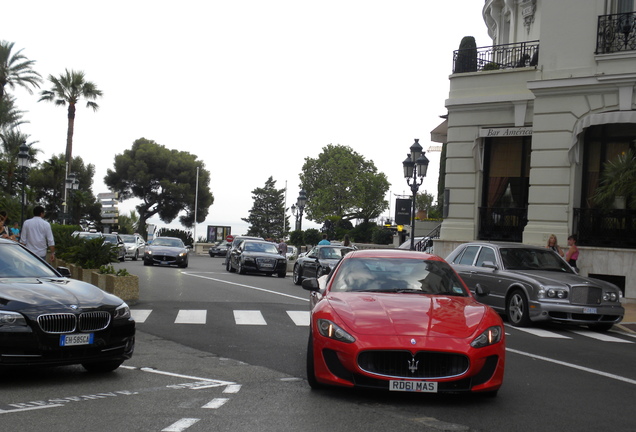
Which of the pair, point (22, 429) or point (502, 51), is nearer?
point (22, 429)

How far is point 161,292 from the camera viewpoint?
20625 mm

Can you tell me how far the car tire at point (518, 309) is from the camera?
15.1 m

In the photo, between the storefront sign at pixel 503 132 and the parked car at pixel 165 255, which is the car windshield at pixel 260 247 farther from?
the storefront sign at pixel 503 132

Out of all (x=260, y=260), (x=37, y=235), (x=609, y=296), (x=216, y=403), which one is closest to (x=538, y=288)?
(x=609, y=296)

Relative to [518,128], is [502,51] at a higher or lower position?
higher

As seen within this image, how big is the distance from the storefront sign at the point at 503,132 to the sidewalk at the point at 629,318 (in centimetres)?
645

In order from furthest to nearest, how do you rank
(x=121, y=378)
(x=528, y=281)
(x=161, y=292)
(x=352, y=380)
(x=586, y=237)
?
(x=586, y=237) < (x=161, y=292) < (x=528, y=281) < (x=121, y=378) < (x=352, y=380)

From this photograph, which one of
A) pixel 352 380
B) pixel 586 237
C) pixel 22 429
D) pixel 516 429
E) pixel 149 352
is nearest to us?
pixel 22 429

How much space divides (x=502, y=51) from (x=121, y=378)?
22529 millimetres

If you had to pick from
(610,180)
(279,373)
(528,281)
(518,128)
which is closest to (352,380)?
(279,373)

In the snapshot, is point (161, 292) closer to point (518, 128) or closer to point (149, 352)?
point (149, 352)

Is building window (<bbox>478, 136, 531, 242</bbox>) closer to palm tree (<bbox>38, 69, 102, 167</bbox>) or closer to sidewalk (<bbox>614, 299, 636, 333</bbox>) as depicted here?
sidewalk (<bbox>614, 299, 636, 333</bbox>)

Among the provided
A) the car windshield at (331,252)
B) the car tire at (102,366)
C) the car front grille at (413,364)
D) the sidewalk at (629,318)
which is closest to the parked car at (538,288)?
the sidewalk at (629,318)

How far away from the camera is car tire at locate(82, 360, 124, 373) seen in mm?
8602
